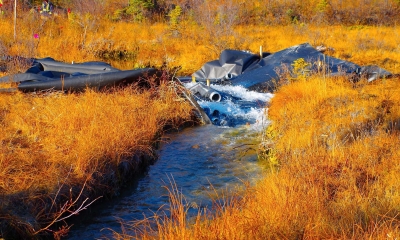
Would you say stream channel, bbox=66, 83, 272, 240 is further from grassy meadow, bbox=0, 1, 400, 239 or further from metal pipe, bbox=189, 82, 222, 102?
metal pipe, bbox=189, 82, 222, 102

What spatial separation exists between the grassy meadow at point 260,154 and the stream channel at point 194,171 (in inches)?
7.8

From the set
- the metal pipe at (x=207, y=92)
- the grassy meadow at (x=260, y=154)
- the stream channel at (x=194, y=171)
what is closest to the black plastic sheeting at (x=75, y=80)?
the grassy meadow at (x=260, y=154)

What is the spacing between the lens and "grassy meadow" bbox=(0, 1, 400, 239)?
347cm

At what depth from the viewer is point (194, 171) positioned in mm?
6348

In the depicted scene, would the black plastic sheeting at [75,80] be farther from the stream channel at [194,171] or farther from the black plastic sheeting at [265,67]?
the black plastic sheeting at [265,67]

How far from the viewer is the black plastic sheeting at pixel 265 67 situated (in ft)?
37.9

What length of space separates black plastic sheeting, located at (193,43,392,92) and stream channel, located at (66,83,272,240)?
7.20ft

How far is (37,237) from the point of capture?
4066 millimetres

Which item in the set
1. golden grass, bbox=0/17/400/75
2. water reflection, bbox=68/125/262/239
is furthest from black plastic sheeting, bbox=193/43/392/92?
water reflection, bbox=68/125/262/239

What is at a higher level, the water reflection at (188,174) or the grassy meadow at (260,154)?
the grassy meadow at (260,154)

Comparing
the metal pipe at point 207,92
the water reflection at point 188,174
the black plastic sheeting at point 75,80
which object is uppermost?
the black plastic sheeting at point 75,80

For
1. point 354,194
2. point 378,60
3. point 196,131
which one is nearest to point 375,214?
point 354,194

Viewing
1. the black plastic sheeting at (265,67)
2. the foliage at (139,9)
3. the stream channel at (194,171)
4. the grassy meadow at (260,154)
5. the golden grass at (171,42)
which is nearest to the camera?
the grassy meadow at (260,154)

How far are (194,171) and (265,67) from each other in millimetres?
7388
